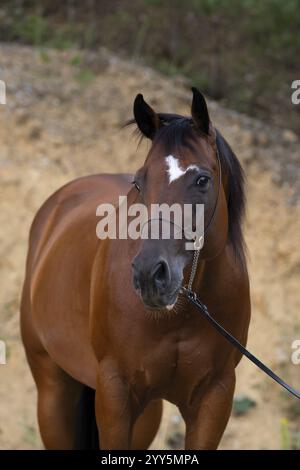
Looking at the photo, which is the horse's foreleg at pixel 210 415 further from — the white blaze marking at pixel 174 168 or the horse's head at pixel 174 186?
the white blaze marking at pixel 174 168

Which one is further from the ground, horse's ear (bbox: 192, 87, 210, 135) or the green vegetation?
the green vegetation

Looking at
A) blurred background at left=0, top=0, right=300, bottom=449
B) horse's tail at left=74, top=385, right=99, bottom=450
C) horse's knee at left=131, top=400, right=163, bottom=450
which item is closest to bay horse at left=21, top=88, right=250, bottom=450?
horse's tail at left=74, top=385, right=99, bottom=450

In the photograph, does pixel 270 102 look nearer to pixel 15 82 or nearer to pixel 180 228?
pixel 15 82

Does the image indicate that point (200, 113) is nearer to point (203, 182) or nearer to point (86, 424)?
point (203, 182)

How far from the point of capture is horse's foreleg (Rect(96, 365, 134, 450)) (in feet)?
12.7

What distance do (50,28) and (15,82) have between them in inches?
64.9

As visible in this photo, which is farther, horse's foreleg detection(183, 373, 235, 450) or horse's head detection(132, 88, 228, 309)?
horse's foreleg detection(183, 373, 235, 450)

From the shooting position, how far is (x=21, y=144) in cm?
819

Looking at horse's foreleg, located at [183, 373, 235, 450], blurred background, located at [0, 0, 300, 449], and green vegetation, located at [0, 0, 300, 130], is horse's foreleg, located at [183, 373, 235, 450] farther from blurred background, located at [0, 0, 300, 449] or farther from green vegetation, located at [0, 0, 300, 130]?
green vegetation, located at [0, 0, 300, 130]

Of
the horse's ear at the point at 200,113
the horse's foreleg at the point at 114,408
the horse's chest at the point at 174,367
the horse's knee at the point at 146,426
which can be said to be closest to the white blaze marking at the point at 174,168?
the horse's ear at the point at 200,113

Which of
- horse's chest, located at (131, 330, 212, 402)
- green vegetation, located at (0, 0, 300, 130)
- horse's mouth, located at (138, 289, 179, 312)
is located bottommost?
horse's chest, located at (131, 330, 212, 402)

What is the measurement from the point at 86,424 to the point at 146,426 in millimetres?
367

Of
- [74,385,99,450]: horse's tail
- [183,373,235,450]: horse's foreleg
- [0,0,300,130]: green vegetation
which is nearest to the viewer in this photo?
[183,373,235,450]: horse's foreleg

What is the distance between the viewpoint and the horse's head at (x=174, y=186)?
3270mm
